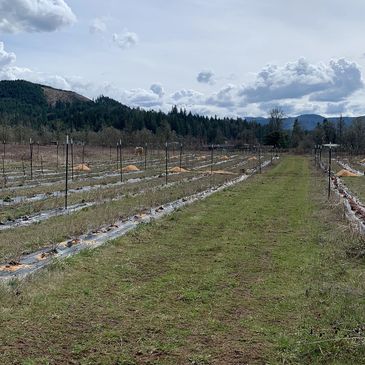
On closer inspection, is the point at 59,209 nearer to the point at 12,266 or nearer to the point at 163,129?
the point at 12,266

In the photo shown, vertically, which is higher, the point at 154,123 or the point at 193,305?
the point at 154,123

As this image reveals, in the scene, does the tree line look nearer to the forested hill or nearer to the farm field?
the forested hill

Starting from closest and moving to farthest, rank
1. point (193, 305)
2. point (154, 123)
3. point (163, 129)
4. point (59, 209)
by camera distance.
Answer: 1. point (193, 305)
2. point (59, 209)
3. point (163, 129)
4. point (154, 123)

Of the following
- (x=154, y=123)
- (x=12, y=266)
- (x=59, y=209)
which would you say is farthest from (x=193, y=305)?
(x=154, y=123)

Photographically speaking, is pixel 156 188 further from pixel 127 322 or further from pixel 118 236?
pixel 127 322

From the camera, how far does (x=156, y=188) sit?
84.6ft

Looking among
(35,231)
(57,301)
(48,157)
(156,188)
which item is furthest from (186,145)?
(57,301)

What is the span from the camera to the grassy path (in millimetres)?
5324

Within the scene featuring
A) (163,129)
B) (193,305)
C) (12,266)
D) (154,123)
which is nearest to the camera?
(193,305)

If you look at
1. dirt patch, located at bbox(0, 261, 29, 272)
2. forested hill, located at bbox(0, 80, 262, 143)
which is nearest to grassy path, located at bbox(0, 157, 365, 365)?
dirt patch, located at bbox(0, 261, 29, 272)

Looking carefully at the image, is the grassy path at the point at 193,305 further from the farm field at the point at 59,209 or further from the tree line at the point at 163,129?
the tree line at the point at 163,129

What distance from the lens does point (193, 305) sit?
6938 mm

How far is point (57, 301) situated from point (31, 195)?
1463 centimetres

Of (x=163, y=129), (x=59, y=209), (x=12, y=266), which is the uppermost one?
(x=163, y=129)
